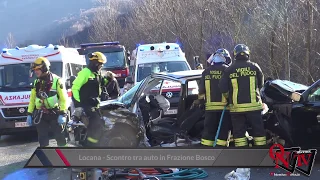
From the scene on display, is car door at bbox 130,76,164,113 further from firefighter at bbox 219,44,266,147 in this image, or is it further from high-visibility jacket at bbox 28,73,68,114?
firefighter at bbox 219,44,266,147

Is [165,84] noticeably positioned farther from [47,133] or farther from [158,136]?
[47,133]

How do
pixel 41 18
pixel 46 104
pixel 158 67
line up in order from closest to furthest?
1. pixel 46 104
2. pixel 158 67
3. pixel 41 18

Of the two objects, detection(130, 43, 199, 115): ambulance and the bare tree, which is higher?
the bare tree

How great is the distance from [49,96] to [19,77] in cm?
465

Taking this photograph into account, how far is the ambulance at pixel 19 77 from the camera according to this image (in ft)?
33.6

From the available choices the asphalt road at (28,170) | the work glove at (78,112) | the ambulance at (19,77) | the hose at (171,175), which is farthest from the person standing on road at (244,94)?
the ambulance at (19,77)

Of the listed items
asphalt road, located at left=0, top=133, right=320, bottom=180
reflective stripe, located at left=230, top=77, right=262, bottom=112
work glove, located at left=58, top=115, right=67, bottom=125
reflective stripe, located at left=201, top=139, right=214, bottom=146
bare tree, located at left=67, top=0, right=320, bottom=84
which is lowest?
asphalt road, located at left=0, top=133, right=320, bottom=180

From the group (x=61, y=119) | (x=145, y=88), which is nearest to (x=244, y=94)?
(x=145, y=88)

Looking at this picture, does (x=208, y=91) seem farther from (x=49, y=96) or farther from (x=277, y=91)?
(x=49, y=96)

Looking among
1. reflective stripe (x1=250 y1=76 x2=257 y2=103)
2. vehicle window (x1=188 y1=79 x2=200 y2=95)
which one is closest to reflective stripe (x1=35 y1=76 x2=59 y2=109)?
vehicle window (x1=188 y1=79 x2=200 y2=95)

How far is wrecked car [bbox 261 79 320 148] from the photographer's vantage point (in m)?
6.30

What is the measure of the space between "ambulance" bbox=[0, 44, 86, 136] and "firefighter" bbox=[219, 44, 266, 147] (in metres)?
5.10

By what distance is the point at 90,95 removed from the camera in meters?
6.37

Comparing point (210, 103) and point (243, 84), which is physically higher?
point (243, 84)
